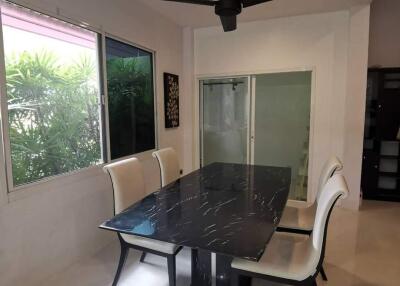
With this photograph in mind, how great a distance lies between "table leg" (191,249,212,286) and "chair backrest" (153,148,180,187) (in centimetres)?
100

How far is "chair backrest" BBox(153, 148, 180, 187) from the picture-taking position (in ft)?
8.99

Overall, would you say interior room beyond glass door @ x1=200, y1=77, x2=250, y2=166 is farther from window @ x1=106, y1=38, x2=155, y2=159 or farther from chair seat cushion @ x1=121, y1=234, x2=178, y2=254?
chair seat cushion @ x1=121, y1=234, x2=178, y2=254

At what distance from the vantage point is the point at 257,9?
141 inches

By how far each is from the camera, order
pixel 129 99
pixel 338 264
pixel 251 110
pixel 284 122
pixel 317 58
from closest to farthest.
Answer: pixel 338 264 < pixel 129 99 < pixel 317 58 < pixel 284 122 < pixel 251 110

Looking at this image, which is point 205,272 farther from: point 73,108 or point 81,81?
point 81,81

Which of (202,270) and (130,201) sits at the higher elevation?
(130,201)

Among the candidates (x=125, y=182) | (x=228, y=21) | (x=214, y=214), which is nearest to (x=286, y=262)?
(x=214, y=214)

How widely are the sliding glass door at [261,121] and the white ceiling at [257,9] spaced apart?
830mm

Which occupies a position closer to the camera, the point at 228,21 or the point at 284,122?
the point at 228,21

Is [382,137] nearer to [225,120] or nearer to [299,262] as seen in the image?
[225,120]

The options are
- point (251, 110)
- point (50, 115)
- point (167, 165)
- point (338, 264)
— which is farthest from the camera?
point (251, 110)

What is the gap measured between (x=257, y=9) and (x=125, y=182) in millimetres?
2853

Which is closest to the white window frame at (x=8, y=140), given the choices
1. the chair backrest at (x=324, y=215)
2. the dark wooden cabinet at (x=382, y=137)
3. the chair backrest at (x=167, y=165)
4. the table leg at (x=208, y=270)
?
the chair backrest at (x=167, y=165)

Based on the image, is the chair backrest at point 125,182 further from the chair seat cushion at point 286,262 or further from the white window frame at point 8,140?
the chair seat cushion at point 286,262
